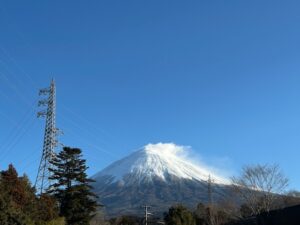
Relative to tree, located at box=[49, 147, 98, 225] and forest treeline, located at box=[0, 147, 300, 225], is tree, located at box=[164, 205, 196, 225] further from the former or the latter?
tree, located at box=[49, 147, 98, 225]

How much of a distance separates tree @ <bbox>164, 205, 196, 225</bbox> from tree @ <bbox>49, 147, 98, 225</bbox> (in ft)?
63.3

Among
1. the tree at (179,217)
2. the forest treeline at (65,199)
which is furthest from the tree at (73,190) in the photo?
the tree at (179,217)

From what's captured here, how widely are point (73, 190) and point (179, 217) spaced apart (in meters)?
22.6

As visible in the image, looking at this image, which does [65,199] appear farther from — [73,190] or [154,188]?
[154,188]

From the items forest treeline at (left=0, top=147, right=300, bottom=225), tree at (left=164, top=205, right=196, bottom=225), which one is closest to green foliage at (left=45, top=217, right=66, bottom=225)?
forest treeline at (left=0, top=147, right=300, bottom=225)

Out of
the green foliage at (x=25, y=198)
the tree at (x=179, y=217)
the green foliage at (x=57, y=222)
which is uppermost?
the tree at (x=179, y=217)

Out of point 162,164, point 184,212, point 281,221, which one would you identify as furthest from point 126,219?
point 162,164

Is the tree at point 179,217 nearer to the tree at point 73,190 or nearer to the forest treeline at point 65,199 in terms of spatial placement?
the forest treeline at point 65,199

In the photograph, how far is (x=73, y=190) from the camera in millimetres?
43688

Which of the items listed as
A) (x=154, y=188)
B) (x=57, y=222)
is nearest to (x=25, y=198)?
(x=57, y=222)

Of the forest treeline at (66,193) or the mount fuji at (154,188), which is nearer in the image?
the forest treeline at (66,193)

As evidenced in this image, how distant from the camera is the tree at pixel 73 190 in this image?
43.1 metres

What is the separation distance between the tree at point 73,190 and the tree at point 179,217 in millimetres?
19295

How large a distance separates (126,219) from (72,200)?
36.2 metres
